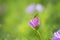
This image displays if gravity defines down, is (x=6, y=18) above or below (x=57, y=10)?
below

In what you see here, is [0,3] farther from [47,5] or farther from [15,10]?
[47,5]

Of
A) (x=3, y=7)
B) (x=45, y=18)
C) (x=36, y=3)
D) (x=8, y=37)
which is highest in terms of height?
(x=8, y=37)

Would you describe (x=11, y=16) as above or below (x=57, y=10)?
below

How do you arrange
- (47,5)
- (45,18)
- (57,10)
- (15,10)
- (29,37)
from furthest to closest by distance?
(15,10), (47,5), (57,10), (45,18), (29,37)

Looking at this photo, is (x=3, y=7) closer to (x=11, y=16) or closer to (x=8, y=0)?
(x=8, y=0)

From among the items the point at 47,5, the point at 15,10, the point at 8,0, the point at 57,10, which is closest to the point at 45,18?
the point at 57,10

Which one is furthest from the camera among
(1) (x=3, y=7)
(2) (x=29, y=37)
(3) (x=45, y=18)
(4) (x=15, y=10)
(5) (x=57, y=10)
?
(1) (x=3, y=7)

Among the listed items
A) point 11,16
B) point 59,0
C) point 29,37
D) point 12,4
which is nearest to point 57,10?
point 59,0

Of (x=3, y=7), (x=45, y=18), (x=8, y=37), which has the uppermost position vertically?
(x=8, y=37)

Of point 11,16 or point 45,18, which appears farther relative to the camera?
point 11,16
